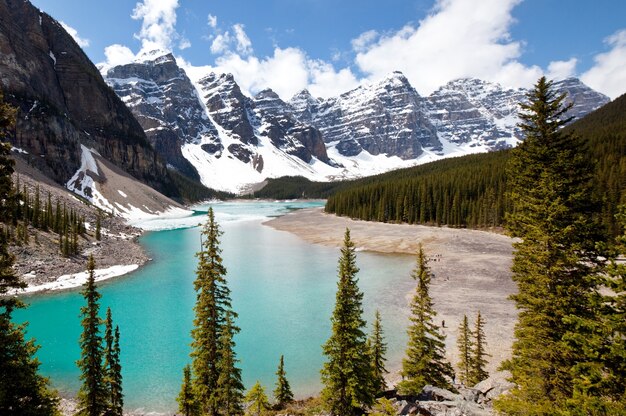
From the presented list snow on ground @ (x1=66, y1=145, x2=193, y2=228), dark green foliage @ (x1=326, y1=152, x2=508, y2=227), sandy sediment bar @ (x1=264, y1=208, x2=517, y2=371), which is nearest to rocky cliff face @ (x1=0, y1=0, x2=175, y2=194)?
snow on ground @ (x1=66, y1=145, x2=193, y2=228)

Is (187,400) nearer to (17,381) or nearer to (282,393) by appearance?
(282,393)

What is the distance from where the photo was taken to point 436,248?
6938 cm

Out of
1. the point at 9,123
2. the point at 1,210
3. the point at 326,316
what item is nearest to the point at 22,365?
the point at 1,210

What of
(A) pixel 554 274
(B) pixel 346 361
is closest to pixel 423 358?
(B) pixel 346 361

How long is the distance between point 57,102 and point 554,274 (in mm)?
186255

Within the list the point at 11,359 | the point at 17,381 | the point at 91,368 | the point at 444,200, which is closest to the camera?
the point at 17,381

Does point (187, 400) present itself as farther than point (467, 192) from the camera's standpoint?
No

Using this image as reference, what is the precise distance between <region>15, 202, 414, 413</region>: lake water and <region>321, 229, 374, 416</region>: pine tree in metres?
6.66

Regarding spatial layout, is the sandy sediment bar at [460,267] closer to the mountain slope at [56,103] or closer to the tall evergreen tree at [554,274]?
the tall evergreen tree at [554,274]

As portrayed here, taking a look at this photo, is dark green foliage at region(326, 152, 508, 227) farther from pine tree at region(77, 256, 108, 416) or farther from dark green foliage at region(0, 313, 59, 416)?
dark green foliage at region(0, 313, 59, 416)

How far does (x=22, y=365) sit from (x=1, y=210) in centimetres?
471

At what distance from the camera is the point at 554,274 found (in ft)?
39.4

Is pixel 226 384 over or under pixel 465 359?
over

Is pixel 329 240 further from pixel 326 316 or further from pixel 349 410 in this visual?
pixel 349 410
